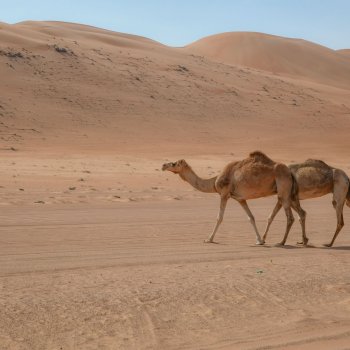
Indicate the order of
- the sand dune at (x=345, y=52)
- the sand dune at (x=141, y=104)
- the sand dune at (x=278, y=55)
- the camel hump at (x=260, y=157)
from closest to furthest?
1. the camel hump at (x=260, y=157)
2. the sand dune at (x=141, y=104)
3. the sand dune at (x=278, y=55)
4. the sand dune at (x=345, y=52)

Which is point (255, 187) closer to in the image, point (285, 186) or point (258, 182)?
point (258, 182)

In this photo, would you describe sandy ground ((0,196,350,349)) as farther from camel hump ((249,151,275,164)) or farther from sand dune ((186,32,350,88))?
sand dune ((186,32,350,88))

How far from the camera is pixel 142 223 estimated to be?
14.3m

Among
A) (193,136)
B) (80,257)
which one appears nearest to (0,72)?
(193,136)

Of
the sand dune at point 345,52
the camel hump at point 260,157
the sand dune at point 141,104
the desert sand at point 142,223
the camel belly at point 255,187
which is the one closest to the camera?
the desert sand at point 142,223

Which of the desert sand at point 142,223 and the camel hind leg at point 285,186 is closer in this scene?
the desert sand at point 142,223

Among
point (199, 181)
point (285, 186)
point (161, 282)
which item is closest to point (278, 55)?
point (199, 181)

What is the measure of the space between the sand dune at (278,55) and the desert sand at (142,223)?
48564 mm

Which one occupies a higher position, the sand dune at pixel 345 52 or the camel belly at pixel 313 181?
the sand dune at pixel 345 52

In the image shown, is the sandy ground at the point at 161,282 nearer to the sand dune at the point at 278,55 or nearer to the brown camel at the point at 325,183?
the brown camel at the point at 325,183

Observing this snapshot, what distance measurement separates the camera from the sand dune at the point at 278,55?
99.9m

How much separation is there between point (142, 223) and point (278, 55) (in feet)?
312

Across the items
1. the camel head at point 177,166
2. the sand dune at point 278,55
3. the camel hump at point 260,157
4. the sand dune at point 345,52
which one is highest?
the sand dune at point 345,52

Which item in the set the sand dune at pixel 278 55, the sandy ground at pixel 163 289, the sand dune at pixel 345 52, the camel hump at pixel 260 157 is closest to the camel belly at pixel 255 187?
the camel hump at pixel 260 157
